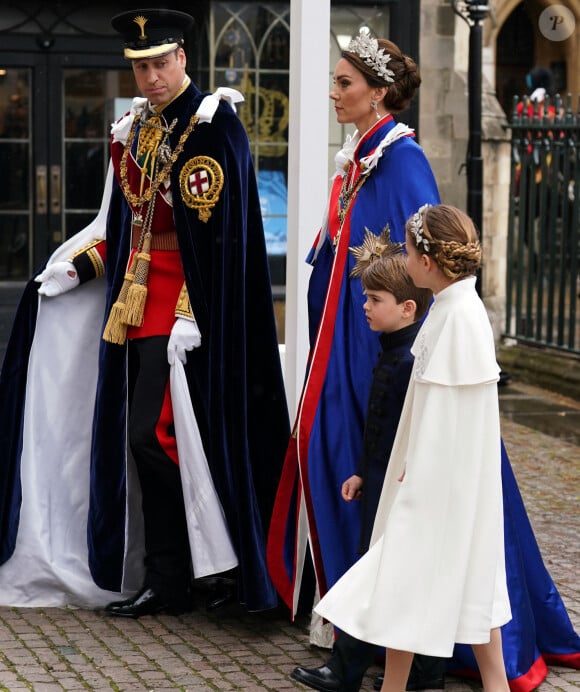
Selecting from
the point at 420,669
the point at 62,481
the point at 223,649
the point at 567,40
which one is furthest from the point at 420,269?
the point at 567,40

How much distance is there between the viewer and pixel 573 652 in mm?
4480

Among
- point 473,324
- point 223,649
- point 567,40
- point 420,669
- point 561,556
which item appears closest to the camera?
point 473,324

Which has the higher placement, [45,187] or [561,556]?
[45,187]

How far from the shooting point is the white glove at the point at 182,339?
477 cm

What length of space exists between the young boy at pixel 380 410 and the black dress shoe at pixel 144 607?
0.81m

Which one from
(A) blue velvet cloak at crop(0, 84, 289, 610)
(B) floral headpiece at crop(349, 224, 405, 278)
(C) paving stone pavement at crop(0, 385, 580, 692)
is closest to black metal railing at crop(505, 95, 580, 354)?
(C) paving stone pavement at crop(0, 385, 580, 692)

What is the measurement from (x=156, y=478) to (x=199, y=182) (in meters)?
0.98

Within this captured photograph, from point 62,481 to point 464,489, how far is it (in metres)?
1.89

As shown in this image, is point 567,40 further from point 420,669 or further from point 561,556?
point 420,669

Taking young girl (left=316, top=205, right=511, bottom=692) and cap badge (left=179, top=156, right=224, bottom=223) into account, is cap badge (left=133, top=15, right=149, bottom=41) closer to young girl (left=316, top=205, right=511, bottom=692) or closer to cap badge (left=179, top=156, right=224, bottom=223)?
cap badge (left=179, top=156, right=224, bottom=223)

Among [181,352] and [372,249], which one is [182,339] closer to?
[181,352]

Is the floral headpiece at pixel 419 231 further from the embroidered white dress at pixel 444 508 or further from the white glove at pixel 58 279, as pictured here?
the white glove at pixel 58 279

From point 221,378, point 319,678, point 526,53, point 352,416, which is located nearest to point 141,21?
point 221,378

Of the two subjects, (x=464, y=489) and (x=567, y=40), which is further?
(x=567, y=40)
